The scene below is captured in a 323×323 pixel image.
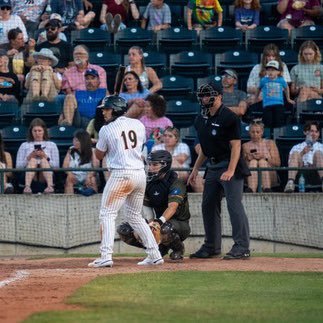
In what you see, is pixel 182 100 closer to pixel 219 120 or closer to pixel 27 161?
pixel 27 161

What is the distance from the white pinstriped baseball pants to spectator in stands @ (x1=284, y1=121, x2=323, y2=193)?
194 inches

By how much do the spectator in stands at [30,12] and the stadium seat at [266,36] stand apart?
3.56 metres

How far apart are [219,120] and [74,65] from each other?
233 inches

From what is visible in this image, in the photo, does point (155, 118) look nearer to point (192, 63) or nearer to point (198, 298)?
point (192, 63)

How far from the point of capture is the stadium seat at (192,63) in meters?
18.4

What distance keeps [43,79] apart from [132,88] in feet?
5.07

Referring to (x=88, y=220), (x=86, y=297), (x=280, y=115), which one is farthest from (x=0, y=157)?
(x=86, y=297)

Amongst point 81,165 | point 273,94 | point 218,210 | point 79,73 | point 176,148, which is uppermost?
point 79,73

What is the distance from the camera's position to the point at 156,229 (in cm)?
1188

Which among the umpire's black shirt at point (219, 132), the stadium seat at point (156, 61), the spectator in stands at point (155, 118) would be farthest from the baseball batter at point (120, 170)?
the stadium seat at point (156, 61)

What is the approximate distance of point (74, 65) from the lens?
17.6 metres

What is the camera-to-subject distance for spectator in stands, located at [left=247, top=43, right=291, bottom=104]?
1703cm

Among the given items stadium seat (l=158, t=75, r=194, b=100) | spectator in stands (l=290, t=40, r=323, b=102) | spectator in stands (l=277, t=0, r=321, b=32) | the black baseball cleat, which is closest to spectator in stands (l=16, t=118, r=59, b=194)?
stadium seat (l=158, t=75, r=194, b=100)

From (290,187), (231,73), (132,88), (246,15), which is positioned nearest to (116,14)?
(246,15)
